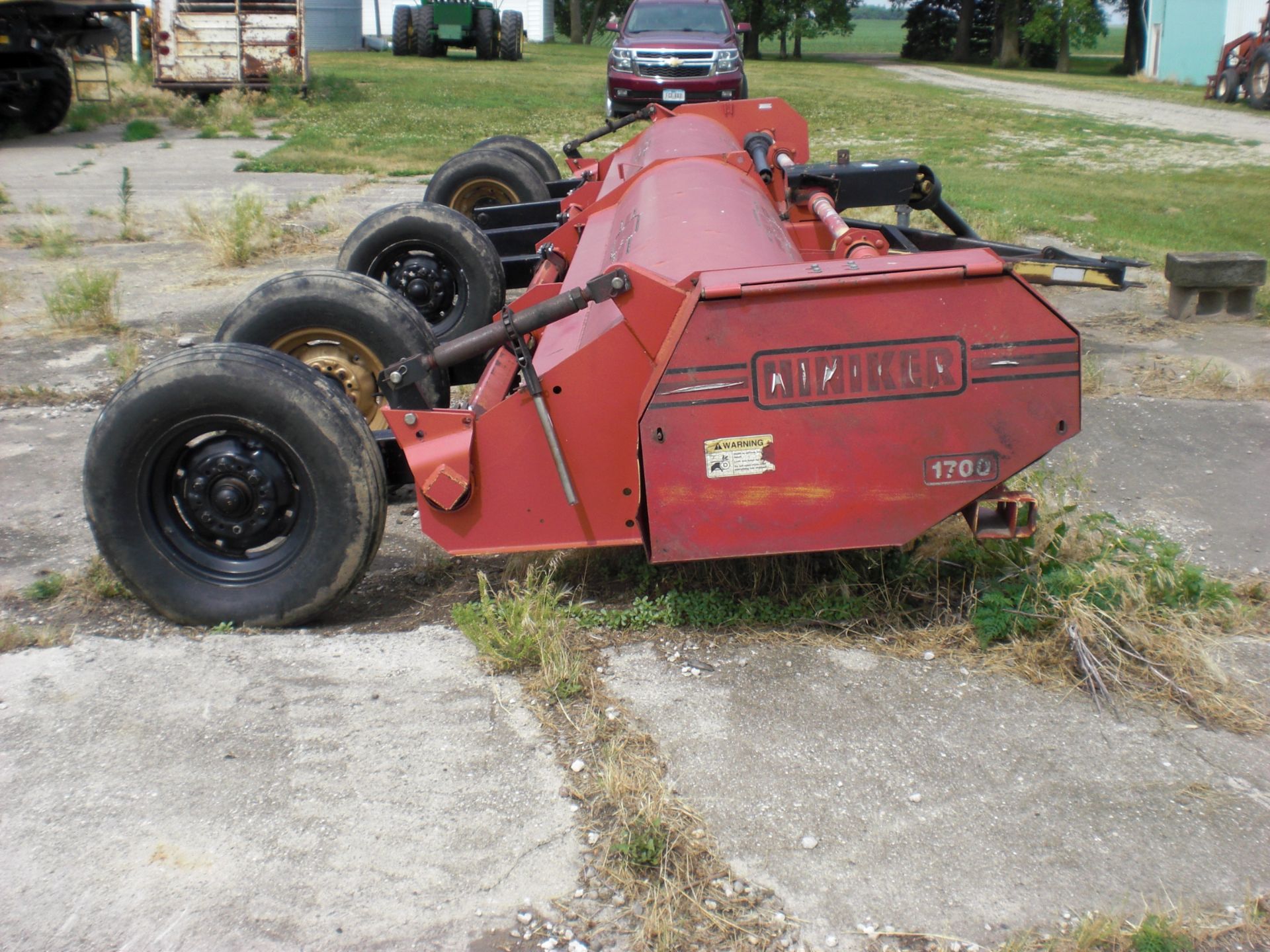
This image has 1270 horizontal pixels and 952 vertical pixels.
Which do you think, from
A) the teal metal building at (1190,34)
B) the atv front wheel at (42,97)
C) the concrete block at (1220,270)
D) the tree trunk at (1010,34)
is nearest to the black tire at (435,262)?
the concrete block at (1220,270)

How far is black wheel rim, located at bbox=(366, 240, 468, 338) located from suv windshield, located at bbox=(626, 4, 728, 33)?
493 inches

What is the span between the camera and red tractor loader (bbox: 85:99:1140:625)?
3475 mm

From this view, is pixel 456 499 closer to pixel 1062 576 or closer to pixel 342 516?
pixel 342 516

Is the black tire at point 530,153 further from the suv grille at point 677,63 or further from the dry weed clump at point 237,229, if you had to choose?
the suv grille at point 677,63

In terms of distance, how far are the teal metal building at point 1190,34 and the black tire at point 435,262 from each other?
32.8m

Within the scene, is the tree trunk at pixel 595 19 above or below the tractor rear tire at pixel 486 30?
above

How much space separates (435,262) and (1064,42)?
41.2 metres

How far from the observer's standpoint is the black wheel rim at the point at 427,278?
21.7ft

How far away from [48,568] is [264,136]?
49.2 feet

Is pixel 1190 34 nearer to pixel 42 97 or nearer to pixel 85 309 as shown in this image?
pixel 42 97

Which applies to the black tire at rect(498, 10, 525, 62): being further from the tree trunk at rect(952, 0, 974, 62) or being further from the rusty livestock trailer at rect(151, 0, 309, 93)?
the tree trunk at rect(952, 0, 974, 62)

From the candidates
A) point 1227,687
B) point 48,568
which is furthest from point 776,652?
point 48,568

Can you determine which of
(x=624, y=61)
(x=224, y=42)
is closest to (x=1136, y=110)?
(x=624, y=61)

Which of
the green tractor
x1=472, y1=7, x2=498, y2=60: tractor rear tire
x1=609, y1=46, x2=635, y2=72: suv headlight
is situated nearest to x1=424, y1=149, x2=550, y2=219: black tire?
x1=609, y1=46, x2=635, y2=72: suv headlight
